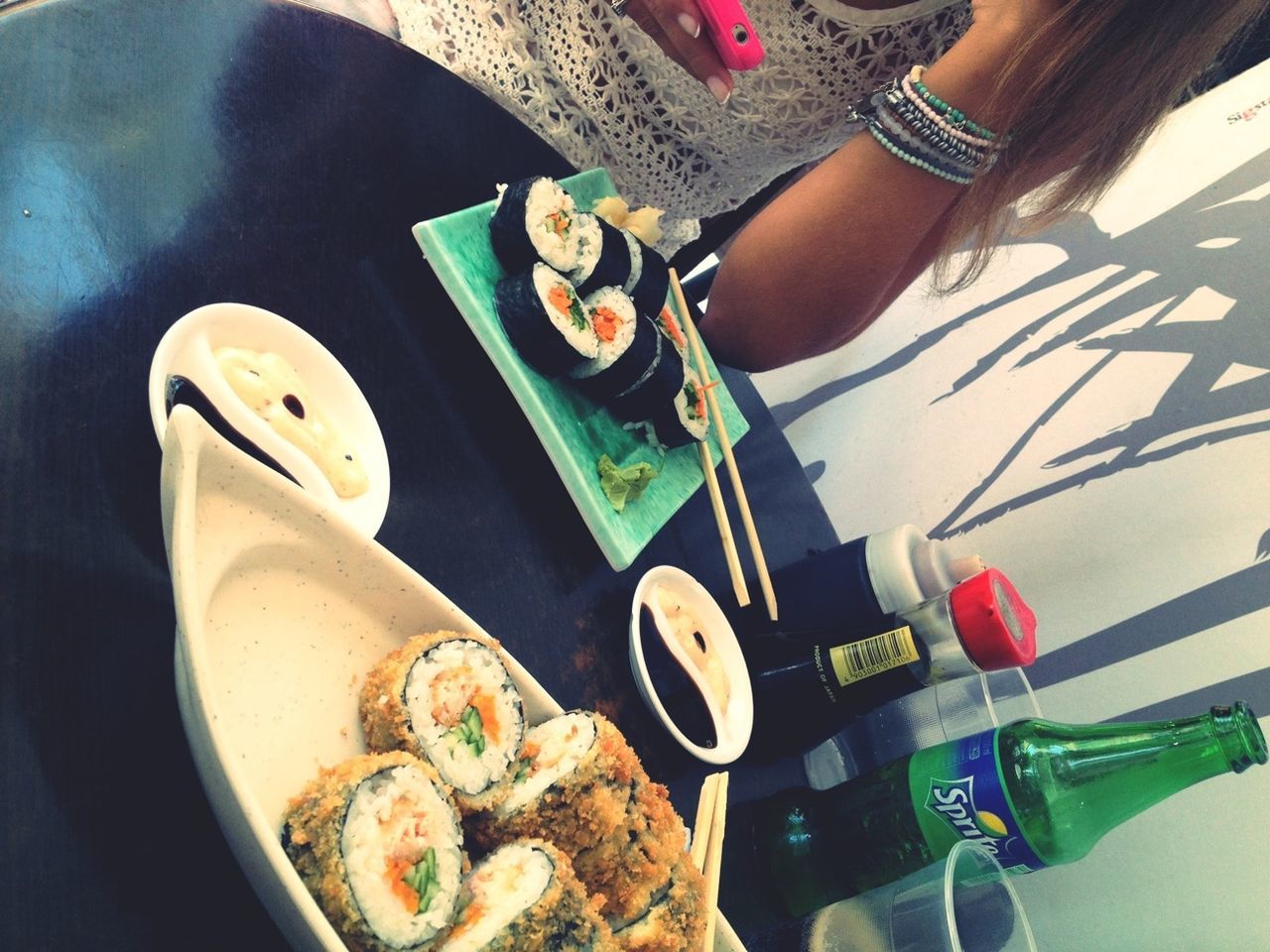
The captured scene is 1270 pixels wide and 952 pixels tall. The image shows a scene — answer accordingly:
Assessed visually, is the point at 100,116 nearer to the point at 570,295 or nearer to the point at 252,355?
the point at 252,355

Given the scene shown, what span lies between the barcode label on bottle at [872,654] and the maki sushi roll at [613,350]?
545 mm

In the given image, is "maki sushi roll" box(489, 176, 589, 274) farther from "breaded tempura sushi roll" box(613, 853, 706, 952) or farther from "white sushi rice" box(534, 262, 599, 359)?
"breaded tempura sushi roll" box(613, 853, 706, 952)

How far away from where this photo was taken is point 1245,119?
1911 mm

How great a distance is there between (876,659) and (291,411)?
0.92 m

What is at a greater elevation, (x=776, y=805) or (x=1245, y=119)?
(x=1245, y=119)

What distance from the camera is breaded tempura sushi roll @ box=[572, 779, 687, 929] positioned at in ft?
2.84

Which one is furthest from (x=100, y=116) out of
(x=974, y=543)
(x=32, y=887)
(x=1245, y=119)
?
(x=1245, y=119)

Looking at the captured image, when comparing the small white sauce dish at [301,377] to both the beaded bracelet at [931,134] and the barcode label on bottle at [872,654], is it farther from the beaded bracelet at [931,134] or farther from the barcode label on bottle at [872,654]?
the beaded bracelet at [931,134]

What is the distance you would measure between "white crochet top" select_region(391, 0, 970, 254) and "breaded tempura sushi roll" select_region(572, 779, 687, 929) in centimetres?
95

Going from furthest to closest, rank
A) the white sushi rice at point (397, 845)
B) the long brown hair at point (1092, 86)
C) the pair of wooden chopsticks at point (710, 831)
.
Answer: the long brown hair at point (1092, 86) < the pair of wooden chopsticks at point (710, 831) < the white sushi rice at point (397, 845)

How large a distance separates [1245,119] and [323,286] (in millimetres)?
2033

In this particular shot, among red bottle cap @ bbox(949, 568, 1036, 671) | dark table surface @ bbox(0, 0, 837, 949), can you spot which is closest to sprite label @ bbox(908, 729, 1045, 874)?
red bottle cap @ bbox(949, 568, 1036, 671)

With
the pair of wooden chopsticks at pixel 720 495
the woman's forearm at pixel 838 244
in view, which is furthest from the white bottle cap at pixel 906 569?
the woman's forearm at pixel 838 244

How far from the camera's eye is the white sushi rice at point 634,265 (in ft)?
4.58
